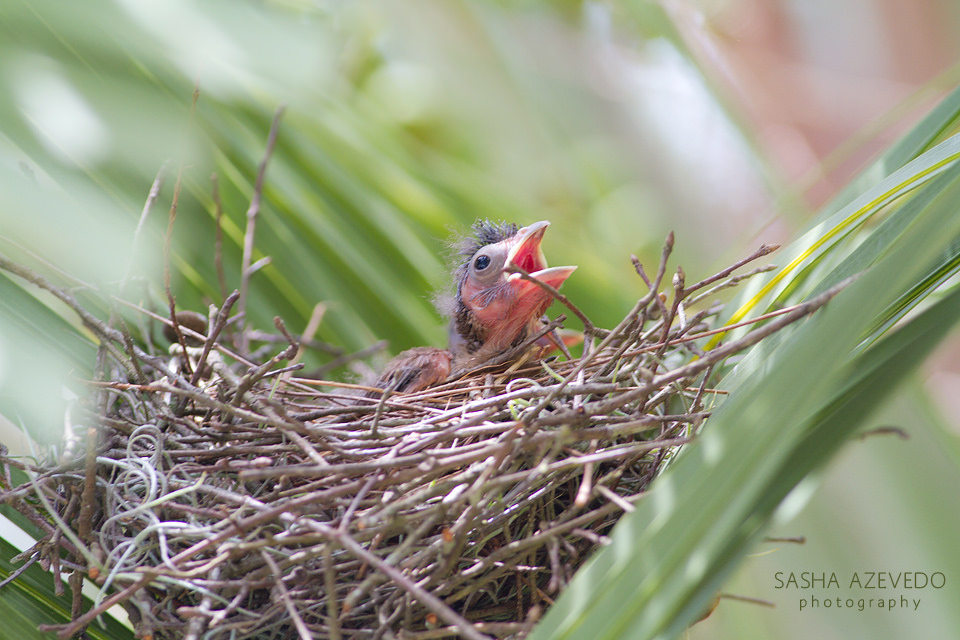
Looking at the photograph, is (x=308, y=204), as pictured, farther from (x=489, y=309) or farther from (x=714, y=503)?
(x=714, y=503)

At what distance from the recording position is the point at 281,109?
5.38 ft

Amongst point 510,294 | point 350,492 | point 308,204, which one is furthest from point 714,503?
point 308,204

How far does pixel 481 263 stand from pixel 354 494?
2.18 feet

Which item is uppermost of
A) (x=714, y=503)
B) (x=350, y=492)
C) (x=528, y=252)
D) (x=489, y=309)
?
(x=528, y=252)

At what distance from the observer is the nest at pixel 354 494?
83 centimetres

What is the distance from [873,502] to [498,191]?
4.41 feet

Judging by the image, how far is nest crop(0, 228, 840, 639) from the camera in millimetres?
830

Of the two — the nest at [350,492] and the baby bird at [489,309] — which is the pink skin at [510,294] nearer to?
the baby bird at [489,309]

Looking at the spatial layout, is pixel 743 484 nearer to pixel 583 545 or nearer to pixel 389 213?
pixel 583 545

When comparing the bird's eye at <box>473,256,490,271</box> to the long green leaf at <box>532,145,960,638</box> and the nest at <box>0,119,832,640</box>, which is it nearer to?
the nest at <box>0,119,832,640</box>

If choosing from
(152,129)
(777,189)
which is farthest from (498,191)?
(152,129)

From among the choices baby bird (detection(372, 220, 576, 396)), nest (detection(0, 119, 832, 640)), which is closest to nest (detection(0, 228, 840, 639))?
nest (detection(0, 119, 832, 640))

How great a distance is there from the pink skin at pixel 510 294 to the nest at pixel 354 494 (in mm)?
296

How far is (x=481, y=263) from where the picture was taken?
150 centimetres
